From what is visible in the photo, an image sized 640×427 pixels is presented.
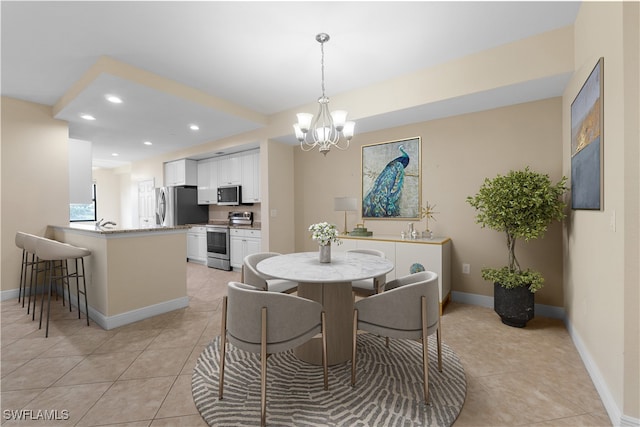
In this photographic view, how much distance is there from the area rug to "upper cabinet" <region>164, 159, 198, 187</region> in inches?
184

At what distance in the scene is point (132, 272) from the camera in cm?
290

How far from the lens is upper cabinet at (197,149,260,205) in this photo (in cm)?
527

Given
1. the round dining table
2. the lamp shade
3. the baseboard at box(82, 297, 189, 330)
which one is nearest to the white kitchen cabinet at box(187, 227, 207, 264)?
the baseboard at box(82, 297, 189, 330)

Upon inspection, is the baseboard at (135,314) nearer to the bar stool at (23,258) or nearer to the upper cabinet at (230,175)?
the bar stool at (23,258)

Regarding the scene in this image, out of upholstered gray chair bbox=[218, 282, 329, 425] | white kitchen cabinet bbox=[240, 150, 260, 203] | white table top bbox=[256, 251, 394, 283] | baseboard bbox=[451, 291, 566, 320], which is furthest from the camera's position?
white kitchen cabinet bbox=[240, 150, 260, 203]

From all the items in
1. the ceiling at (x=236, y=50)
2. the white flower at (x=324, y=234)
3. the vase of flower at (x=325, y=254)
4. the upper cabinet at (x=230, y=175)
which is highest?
the ceiling at (x=236, y=50)

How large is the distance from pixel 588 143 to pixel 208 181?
233 inches

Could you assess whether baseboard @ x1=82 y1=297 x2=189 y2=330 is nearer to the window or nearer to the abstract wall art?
the abstract wall art

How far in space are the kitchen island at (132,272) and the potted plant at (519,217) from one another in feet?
11.1

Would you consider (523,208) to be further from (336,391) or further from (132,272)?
(132,272)

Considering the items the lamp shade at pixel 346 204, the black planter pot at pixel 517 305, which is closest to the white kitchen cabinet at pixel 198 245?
the lamp shade at pixel 346 204

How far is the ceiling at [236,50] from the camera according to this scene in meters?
2.15

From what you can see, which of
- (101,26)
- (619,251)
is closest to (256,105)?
(101,26)

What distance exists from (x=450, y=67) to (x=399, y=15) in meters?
0.99
